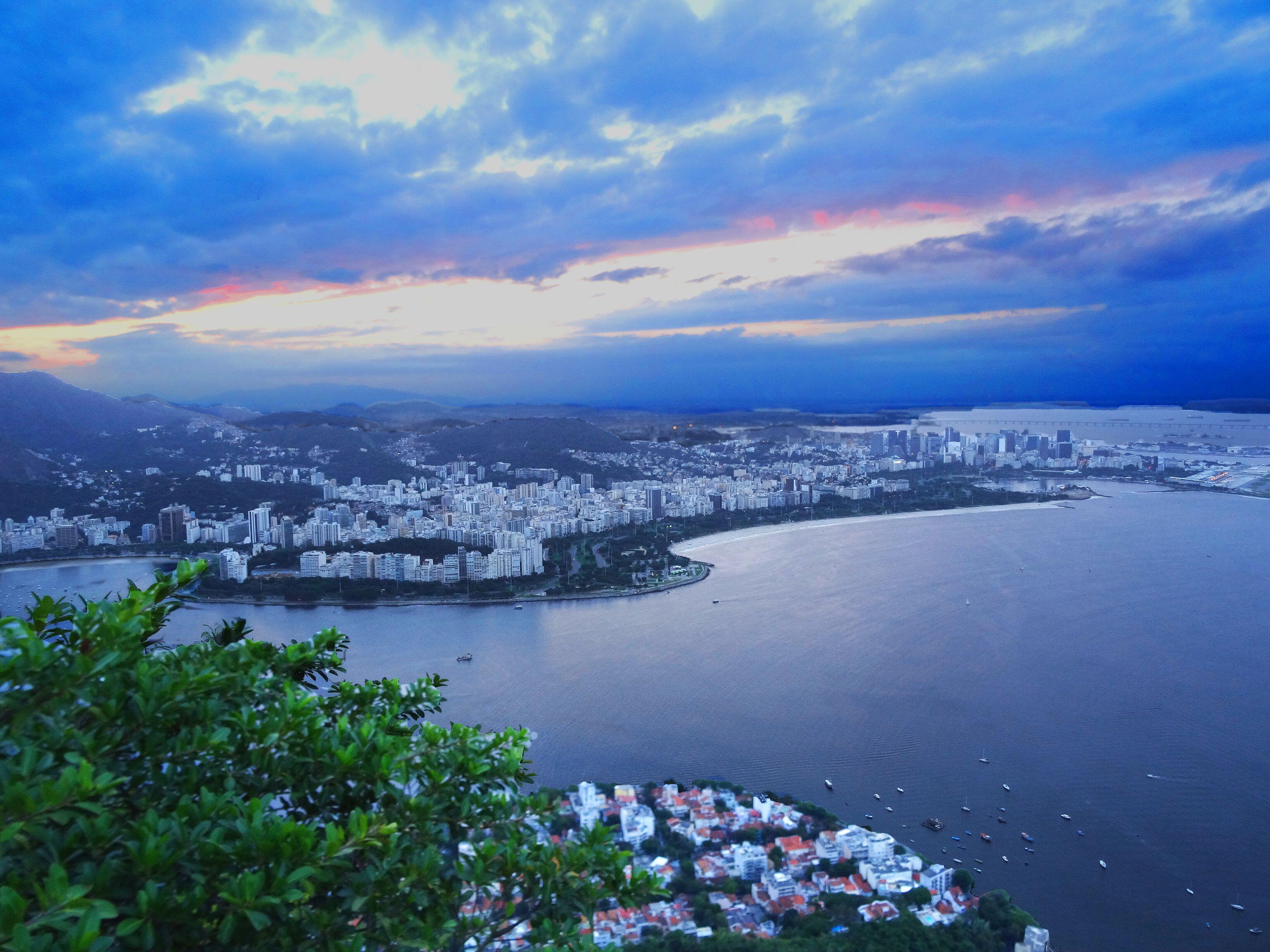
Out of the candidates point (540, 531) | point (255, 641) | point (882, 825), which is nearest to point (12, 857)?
point (255, 641)

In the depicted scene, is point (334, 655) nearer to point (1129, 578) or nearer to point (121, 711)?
point (121, 711)

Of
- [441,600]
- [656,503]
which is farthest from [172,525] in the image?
[656,503]

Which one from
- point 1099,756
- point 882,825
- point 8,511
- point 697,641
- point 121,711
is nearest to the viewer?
point 121,711

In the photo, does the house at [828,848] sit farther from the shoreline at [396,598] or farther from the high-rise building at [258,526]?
the high-rise building at [258,526]

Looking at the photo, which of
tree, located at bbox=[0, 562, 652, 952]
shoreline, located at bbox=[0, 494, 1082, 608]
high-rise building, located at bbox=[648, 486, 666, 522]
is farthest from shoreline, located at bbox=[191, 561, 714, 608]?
tree, located at bbox=[0, 562, 652, 952]

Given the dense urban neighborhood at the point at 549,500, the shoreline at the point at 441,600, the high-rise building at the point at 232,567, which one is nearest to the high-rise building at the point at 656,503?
the dense urban neighborhood at the point at 549,500

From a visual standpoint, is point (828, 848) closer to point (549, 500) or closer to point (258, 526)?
point (258, 526)
